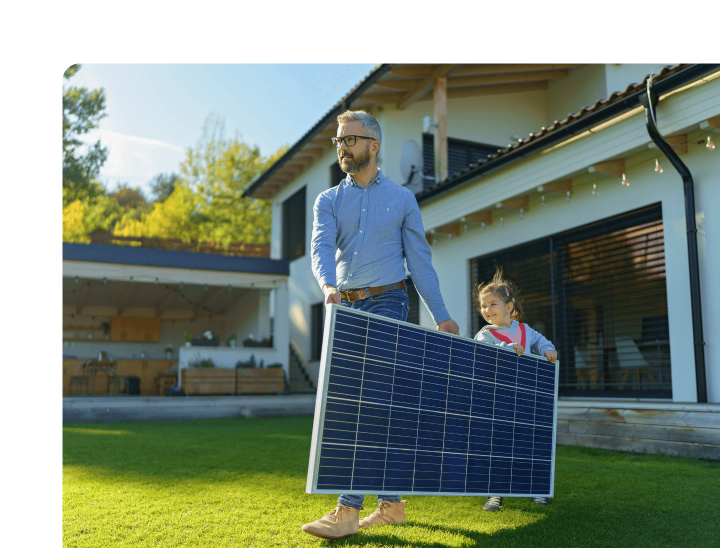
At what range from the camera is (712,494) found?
358cm

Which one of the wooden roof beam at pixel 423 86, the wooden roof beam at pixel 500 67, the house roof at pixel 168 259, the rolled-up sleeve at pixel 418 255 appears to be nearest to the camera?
the rolled-up sleeve at pixel 418 255

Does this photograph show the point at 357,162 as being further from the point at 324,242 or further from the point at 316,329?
the point at 316,329

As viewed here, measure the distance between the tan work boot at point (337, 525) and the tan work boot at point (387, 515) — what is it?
0.31m

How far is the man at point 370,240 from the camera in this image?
3.12 meters

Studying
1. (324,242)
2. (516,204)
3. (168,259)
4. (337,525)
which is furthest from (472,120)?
(337,525)

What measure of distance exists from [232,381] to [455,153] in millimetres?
7632

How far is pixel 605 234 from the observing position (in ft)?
24.6

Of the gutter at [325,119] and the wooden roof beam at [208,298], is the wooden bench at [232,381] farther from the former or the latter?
the gutter at [325,119]

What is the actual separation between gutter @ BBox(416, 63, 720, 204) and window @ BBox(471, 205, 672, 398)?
120cm

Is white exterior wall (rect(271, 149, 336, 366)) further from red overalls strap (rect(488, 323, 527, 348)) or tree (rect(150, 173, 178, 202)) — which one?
tree (rect(150, 173, 178, 202))

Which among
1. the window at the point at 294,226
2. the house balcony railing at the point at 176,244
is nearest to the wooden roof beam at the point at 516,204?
the window at the point at 294,226

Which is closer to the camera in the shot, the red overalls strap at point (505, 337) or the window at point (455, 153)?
the red overalls strap at point (505, 337)

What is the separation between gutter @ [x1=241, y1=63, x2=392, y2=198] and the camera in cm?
1135
